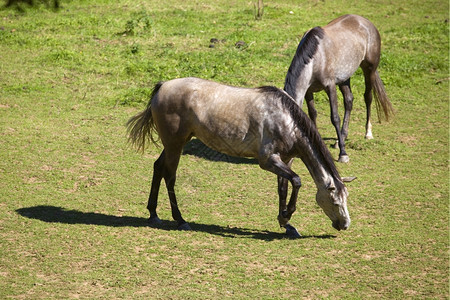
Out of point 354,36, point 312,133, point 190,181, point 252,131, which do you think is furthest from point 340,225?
point 354,36

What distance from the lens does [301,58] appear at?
9.95 meters

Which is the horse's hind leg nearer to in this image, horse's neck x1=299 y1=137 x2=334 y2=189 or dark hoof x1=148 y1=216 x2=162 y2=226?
horse's neck x1=299 y1=137 x2=334 y2=189

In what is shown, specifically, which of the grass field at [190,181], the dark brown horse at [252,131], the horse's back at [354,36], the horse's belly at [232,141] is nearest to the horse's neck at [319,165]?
the dark brown horse at [252,131]

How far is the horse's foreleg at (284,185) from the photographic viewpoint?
24.0ft

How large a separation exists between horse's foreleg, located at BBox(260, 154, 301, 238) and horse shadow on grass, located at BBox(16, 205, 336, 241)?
15 centimetres

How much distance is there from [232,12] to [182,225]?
1169cm

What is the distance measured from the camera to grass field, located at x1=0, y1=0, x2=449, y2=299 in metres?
6.62

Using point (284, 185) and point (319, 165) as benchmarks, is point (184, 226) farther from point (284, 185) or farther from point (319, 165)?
point (319, 165)

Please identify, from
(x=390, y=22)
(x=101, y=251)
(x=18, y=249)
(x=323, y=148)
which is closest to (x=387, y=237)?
(x=323, y=148)

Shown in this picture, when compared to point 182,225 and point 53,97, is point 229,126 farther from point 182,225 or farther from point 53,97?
point 53,97

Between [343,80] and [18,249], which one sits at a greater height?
[343,80]

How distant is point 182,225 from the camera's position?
25.5 feet

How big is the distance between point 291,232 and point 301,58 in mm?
3383

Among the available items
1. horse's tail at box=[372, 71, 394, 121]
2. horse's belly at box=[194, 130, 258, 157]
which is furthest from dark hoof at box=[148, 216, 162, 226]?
horse's tail at box=[372, 71, 394, 121]
